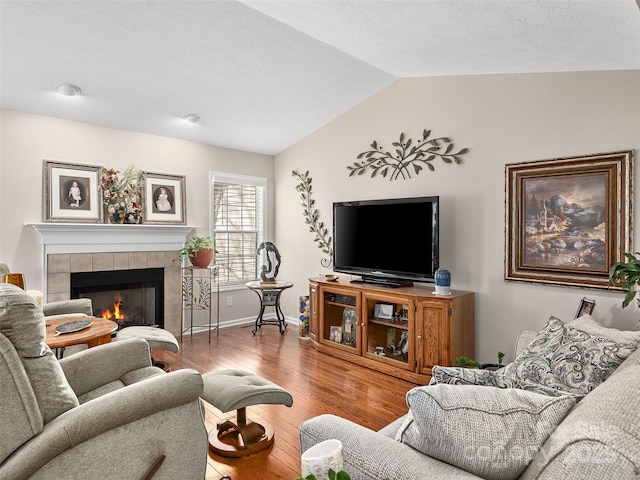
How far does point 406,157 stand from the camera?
4.09 meters

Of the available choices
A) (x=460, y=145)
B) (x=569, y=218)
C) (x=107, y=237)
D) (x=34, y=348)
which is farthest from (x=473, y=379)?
(x=107, y=237)

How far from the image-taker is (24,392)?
1.27m

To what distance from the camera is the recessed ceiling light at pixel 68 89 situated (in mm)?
3443

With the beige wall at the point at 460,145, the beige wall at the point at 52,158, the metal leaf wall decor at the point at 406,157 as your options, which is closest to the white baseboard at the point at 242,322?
the beige wall at the point at 460,145

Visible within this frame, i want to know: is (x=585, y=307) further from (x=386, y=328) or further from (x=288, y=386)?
(x=288, y=386)

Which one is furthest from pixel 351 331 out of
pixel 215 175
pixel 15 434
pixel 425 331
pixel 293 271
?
pixel 15 434

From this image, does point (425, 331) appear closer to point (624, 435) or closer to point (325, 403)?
point (325, 403)

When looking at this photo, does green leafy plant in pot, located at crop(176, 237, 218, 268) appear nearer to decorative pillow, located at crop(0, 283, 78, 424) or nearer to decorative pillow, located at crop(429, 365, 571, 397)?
decorative pillow, located at crop(0, 283, 78, 424)

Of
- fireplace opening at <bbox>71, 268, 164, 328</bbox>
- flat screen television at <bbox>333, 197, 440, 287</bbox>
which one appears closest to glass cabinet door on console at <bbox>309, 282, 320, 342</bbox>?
flat screen television at <bbox>333, 197, 440, 287</bbox>

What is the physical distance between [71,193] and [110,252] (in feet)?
2.38

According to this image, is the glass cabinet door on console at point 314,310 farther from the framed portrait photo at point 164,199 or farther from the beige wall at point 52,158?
the framed portrait photo at point 164,199

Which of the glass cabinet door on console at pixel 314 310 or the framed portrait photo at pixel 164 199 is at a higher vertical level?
the framed portrait photo at pixel 164 199

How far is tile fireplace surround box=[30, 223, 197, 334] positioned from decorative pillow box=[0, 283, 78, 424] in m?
2.97

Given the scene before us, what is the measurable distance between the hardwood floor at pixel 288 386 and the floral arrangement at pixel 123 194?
1556mm
